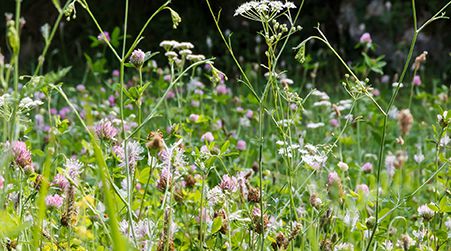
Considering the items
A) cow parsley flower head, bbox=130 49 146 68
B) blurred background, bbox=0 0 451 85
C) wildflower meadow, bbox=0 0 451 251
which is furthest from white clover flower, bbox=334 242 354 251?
blurred background, bbox=0 0 451 85

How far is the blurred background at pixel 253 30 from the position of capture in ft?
16.6

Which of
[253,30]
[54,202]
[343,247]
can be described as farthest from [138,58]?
[253,30]

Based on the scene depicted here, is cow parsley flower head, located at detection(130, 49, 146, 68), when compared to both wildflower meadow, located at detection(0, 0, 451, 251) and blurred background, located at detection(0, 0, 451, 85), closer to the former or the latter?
wildflower meadow, located at detection(0, 0, 451, 251)

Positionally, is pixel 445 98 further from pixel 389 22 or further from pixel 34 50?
pixel 34 50

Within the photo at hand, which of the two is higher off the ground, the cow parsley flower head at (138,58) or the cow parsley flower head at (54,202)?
the cow parsley flower head at (138,58)

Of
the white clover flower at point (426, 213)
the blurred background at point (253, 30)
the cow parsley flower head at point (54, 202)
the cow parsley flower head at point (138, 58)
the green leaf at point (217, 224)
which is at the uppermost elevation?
the cow parsley flower head at point (138, 58)

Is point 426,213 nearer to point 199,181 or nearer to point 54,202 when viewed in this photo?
point 199,181

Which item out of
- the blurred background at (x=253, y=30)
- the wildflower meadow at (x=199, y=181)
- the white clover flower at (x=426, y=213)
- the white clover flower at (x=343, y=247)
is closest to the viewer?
the wildflower meadow at (x=199, y=181)

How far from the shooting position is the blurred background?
5074 millimetres

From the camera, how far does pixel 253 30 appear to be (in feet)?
18.8

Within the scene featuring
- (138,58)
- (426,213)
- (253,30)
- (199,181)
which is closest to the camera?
(138,58)

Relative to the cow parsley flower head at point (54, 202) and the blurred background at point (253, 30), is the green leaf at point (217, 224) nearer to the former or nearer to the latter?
the cow parsley flower head at point (54, 202)

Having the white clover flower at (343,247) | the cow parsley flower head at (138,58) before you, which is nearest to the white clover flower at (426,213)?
the white clover flower at (343,247)

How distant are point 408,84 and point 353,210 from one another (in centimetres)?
335
